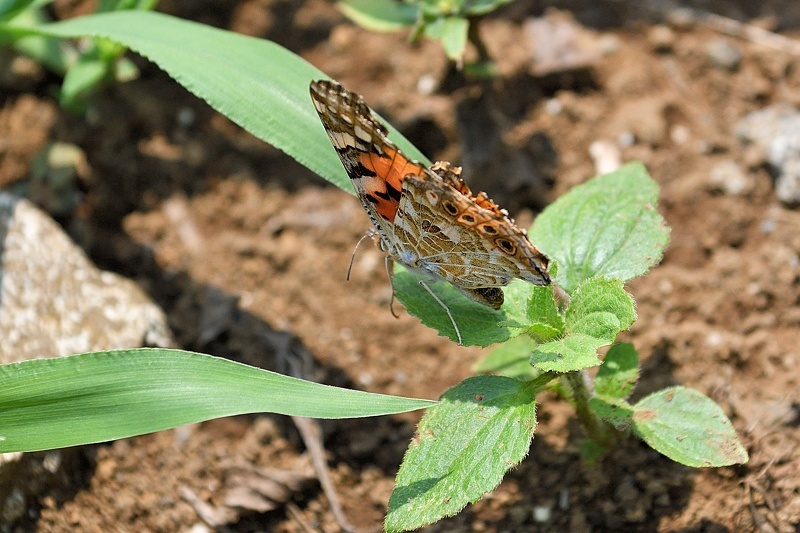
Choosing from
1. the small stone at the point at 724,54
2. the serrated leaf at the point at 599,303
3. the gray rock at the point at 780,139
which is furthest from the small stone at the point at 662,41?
the serrated leaf at the point at 599,303

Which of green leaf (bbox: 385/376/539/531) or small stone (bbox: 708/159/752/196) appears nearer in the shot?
green leaf (bbox: 385/376/539/531)

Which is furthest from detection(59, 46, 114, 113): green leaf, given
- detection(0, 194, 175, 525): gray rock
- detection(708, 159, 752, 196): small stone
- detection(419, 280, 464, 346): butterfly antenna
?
detection(708, 159, 752, 196): small stone

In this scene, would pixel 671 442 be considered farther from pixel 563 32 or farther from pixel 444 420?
pixel 563 32

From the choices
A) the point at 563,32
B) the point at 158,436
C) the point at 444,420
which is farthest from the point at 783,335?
the point at 158,436

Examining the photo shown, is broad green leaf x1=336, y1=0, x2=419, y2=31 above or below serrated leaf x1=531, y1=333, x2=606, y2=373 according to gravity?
above

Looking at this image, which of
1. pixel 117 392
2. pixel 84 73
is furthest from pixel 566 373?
pixel 84 73

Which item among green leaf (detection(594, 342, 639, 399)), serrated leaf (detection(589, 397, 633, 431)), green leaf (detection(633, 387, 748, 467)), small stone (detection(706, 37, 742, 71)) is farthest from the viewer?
small stone (detection(706, 37, 742, 71))

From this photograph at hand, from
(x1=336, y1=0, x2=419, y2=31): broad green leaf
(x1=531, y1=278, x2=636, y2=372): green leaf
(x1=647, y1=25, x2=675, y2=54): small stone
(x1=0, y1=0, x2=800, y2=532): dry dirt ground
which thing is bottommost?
(x1=0, y1=0, x2=800, y2=532): dry dirt ground

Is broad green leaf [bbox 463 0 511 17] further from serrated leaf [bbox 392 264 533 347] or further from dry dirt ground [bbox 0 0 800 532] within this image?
serrated leaf [bbox 392 264 533 347]

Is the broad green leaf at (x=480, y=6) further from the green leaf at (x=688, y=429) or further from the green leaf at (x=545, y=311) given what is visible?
the green leaf at (x=688, y=429)
